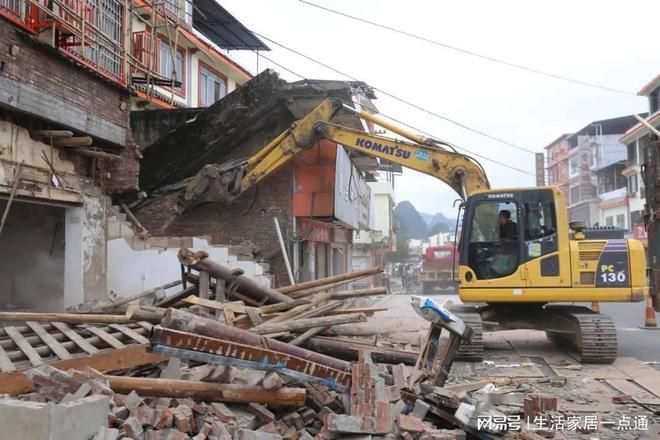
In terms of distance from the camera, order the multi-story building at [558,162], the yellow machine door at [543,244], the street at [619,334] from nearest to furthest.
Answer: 1. the yellow machine door at [543,244]
2. the street at [619,334]
3. the multi-story building at [558,162]

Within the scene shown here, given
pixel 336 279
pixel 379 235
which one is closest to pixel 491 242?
pixel 336 279

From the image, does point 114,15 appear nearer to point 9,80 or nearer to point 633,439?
point 9,80

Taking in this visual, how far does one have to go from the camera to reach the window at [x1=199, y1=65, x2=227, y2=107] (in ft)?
74.0

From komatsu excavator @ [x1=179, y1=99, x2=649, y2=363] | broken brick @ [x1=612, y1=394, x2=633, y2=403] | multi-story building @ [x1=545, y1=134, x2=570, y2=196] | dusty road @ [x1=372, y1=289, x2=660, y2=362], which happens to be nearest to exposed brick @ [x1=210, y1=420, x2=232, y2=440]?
broken brick @ [x1=612, y1=394, x2=633, y2=403]

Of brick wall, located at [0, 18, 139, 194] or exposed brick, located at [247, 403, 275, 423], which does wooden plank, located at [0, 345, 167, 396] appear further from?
brick wall, located at [0, 18, 139, 194]

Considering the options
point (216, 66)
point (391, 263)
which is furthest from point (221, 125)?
point (391, 263)

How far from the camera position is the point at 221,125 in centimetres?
1492

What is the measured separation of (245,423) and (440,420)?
1818mm

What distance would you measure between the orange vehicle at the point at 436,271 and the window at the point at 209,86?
15003 millimetres

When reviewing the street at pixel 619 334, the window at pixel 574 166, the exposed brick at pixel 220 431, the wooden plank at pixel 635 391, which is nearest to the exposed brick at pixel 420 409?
the exposed brick at pixel 220 431

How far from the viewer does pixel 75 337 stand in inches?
248

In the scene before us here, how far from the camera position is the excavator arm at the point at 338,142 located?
37.3 ft

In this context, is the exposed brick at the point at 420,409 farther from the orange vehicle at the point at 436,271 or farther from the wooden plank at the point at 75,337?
the orange vehicle at the point at 436,271

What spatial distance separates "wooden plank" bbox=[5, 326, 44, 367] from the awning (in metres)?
15.8
